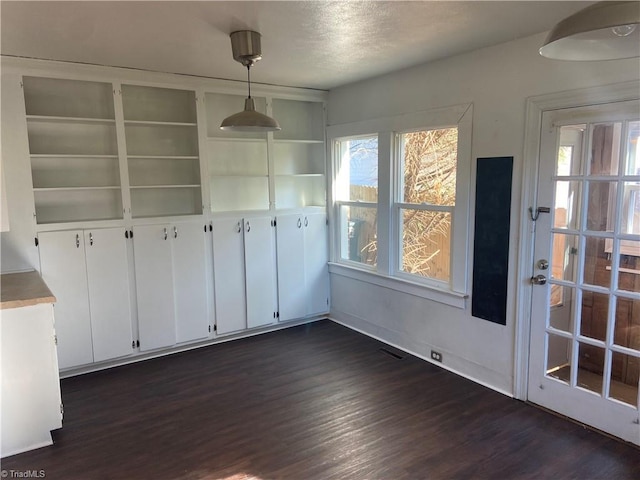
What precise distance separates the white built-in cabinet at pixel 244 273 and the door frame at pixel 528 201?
7.81 ft

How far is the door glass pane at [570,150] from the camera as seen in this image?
2.68m

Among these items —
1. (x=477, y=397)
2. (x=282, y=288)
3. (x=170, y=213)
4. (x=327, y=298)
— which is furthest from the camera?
(x=327, y=298)

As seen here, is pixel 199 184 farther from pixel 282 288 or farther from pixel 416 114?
pixel 416 114

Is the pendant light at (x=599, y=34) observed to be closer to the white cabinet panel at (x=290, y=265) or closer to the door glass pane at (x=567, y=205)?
the door glass pane at (x=567, y=205)

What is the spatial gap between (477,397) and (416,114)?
2.27 meters

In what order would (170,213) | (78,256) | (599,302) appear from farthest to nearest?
1. (170,213)
2. (78,256)
3. (599,302)

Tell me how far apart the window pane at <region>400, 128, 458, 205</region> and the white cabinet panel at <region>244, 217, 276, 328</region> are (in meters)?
1.44

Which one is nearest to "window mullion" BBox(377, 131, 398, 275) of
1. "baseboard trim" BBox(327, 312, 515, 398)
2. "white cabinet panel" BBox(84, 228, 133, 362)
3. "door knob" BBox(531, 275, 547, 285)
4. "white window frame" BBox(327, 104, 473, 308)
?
"white window frame" BBox(327, 104, 473, 308)

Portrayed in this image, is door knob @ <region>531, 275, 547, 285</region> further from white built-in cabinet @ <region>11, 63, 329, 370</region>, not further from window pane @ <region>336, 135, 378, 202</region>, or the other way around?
white built-in cabinet @ <region>11, 63, 329, 370</region>

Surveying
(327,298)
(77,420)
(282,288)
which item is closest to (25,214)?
(77,420)

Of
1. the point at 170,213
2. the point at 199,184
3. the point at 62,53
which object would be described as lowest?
the point at 170,213

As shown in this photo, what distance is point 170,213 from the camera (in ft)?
13.8

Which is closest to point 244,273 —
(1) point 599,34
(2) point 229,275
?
(2) point 229,275

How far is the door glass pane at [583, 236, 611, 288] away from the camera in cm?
262
